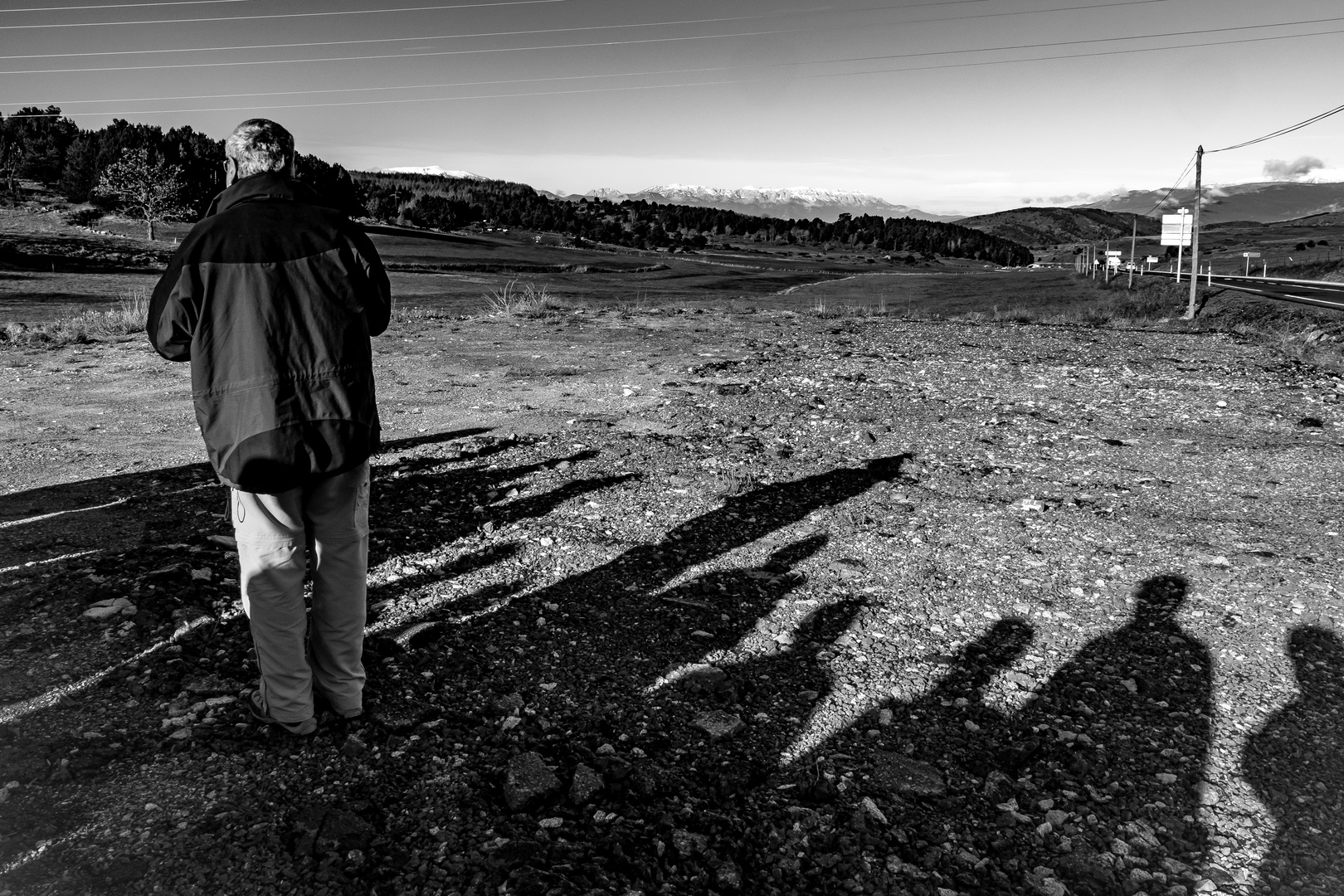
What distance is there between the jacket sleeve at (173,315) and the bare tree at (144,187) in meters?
80.5

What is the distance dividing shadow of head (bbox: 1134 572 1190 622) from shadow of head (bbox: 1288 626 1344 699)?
523 millimetres

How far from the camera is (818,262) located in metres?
114

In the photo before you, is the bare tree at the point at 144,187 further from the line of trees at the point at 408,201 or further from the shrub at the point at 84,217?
the shrub at the point at 84,217

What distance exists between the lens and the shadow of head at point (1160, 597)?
15.4 ft

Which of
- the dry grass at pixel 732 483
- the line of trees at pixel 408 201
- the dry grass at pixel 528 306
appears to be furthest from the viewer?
the line of trees at pixel 408 201

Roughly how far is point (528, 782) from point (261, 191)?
2.07 meters

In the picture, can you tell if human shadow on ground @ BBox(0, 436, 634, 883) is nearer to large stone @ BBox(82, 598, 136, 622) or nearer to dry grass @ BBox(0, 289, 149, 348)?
large stone @ BBox(82, 598, 136, 622)

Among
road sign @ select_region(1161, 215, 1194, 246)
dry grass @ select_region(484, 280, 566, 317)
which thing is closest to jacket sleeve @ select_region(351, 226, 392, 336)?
dry grass @ select_region(484, 280, 566, 317)

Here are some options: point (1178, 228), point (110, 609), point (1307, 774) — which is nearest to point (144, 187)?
point (1178, 228)

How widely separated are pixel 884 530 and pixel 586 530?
185cm

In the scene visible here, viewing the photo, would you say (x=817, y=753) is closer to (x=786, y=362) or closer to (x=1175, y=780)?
(x=1175, y=780)

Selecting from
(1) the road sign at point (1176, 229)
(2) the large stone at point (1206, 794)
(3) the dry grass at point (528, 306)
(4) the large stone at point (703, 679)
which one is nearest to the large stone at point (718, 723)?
(4) the large stone at point (703, 679)

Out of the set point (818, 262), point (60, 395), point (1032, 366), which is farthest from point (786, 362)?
point (818, 262)

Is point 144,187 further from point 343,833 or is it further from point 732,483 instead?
point 343,833
